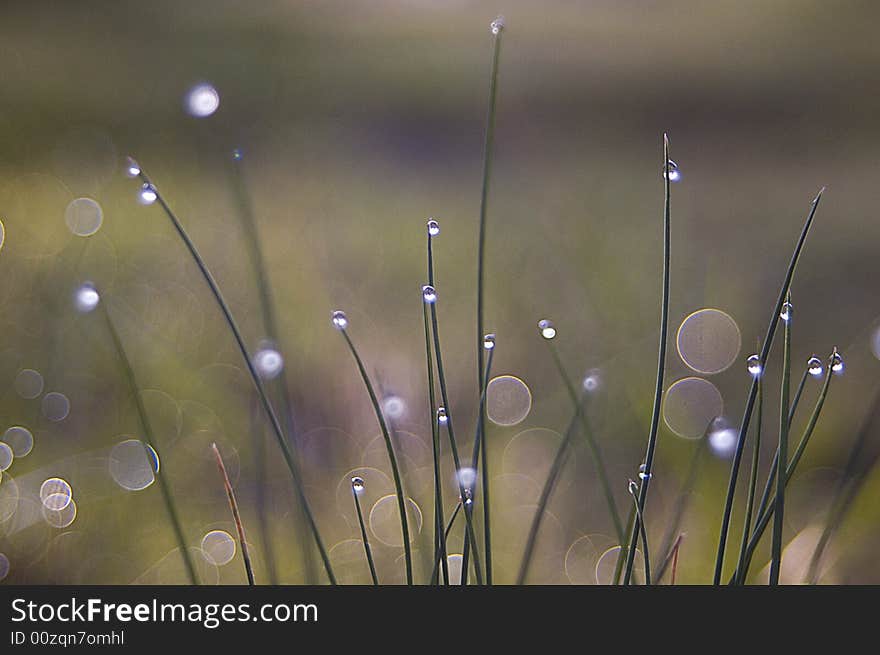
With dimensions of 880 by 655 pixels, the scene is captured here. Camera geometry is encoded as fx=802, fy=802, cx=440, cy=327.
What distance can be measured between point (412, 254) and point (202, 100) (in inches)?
25.0

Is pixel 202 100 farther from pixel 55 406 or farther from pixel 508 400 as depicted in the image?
pixel 508 400

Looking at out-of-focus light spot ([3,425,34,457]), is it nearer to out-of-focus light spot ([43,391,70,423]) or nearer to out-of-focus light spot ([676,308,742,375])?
out-of-focus light spot ([43,391,70,423])

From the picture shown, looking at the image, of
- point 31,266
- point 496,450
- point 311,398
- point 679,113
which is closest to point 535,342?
point 496,450

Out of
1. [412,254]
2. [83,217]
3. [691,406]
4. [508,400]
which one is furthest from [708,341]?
[83,217]

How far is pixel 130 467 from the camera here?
2.93ft

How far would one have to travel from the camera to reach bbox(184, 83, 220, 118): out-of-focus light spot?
157 centimetres

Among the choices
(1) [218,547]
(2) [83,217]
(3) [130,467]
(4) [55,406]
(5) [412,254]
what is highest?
(2) [83,217]

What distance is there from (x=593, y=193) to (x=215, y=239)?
0.68m

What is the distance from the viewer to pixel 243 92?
1621 mm

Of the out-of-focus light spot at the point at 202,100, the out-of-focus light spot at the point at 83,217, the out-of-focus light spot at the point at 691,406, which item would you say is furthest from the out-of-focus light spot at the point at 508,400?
the out-of-focus light spot at the point at 202,100

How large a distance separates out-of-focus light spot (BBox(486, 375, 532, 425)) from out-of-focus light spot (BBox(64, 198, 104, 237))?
0.70 metres

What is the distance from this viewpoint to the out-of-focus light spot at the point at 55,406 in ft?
3.08

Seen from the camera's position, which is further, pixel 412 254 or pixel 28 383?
pixel 412 254
